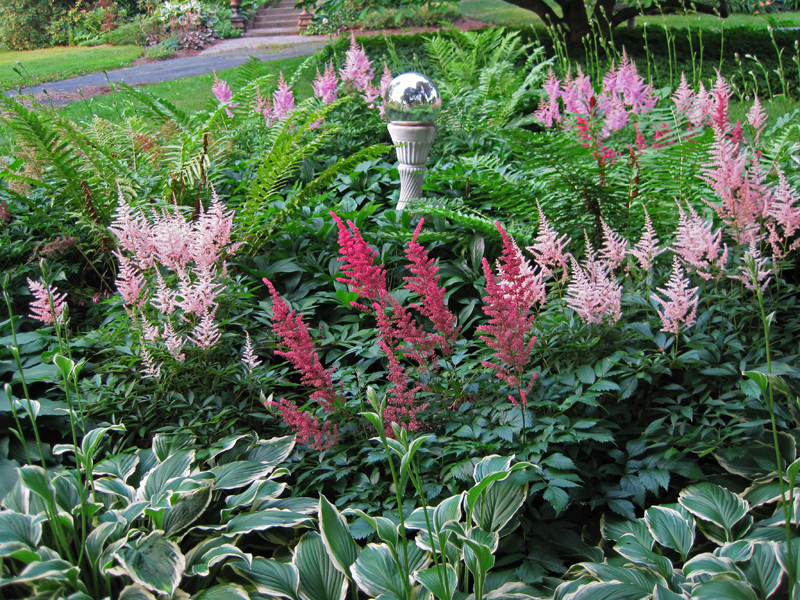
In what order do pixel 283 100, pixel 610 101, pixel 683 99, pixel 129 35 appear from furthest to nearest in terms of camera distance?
pixel 129 35 → pixel 283 100 → pixel 610 101 → pixel 683 99

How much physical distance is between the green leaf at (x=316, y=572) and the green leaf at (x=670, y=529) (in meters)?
0.89

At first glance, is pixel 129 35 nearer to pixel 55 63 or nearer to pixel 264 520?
pixel 55 63

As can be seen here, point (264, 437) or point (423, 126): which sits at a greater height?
A: point (423, 126)

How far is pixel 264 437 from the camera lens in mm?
2324

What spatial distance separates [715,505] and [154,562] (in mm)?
1585

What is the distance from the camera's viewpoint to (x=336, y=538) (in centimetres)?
165

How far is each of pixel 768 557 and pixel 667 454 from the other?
0.36 m

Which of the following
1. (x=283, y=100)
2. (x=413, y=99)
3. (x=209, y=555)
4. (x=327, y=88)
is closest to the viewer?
(x=209, y=555)

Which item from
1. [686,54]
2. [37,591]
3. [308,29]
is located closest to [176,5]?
[308,29]

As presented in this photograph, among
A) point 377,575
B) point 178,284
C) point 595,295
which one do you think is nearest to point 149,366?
point 178,284

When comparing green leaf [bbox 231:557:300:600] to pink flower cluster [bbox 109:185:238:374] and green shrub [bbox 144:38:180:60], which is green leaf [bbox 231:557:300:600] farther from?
green shrub [bbox 144:38:180:60]

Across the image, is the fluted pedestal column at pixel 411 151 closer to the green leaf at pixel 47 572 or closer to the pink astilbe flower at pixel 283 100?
the pink astilbe flower at pixel 283 100

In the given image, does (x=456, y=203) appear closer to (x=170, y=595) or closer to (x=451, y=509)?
(x=451, y=509)

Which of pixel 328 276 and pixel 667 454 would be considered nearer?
pixel 667 454
